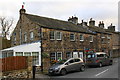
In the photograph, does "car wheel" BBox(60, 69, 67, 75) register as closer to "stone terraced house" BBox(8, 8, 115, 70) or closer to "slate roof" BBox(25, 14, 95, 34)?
"stone terraced house" BBox(8, 8, 115, 70)

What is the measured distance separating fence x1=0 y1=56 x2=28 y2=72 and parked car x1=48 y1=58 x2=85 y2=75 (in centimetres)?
361

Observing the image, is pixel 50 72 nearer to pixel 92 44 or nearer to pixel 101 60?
pixel 101 60

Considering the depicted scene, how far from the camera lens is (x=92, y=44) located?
1033 inches

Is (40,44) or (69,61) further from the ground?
(40,44)

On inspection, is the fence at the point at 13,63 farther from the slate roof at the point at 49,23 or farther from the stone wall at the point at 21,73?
the slate roof at the point at 49,23

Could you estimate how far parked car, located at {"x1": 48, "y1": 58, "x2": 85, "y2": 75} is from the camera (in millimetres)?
14158

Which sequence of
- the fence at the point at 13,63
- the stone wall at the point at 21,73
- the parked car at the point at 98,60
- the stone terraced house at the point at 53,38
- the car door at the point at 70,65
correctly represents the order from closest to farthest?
the stone wall at the point at 21,73 < the fence at the point at 13,63 < the car door at the point at 70,65 < the stone terraced house at the point at 53,38 < the parked car at the point at 98,60

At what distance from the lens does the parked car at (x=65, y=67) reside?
14.2m

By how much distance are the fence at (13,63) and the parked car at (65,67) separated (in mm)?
3615

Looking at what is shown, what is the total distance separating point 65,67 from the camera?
1454 centimetres

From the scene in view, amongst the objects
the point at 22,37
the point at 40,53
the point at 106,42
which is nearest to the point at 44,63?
the point at 40,53

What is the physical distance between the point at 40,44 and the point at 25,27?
5.96 metres

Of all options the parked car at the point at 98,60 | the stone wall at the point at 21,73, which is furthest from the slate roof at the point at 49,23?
the stone wall at the point at 21,73

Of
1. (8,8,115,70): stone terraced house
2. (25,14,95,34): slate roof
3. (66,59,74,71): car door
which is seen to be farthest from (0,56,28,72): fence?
(25,14,95,34): slate roof
